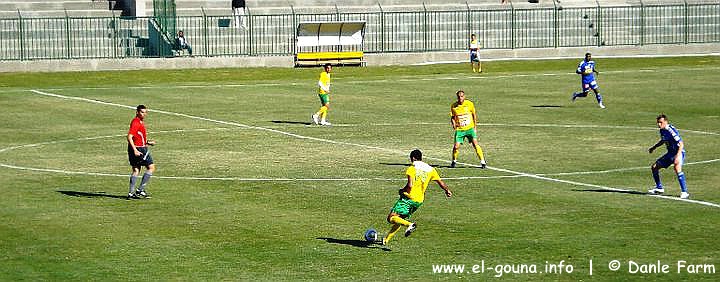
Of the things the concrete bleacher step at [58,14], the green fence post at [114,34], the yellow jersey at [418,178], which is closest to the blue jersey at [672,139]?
the yellow jersey at [418,178]

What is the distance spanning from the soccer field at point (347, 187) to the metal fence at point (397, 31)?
44.3 ft

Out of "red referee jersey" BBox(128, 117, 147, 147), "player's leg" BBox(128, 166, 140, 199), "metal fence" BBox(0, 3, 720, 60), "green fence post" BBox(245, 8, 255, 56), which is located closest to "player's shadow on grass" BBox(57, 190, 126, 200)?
"player's leg" BBox(128, 166, 140, 199)

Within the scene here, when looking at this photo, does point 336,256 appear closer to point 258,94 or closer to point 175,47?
point 258,94

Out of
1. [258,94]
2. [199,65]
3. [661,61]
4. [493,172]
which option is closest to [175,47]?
[199,65]

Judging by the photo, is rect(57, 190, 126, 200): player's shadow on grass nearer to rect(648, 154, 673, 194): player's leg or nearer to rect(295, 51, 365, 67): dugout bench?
rect(648, 154, 673, 194): player's leg

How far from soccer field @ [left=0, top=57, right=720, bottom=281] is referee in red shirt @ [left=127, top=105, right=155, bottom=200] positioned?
0.45m

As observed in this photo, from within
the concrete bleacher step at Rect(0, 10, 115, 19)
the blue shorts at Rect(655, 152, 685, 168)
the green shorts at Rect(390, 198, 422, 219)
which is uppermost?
the concrete bleacher step at Rect(0, 10, 115, 19)

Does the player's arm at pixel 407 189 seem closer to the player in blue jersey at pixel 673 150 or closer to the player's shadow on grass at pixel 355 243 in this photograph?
the player's shadow on grass at pixel 355 243

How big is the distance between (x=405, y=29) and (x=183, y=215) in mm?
50762

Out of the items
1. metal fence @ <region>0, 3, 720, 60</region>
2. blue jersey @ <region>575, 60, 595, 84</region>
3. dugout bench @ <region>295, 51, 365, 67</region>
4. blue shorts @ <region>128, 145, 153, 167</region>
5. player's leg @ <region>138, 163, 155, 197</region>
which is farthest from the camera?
dugout bench @ <region>295, 51, 365, 67</region>

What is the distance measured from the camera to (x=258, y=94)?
2126 inches

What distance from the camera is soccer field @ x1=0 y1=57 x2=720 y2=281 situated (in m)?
20.7

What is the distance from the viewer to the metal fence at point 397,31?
68188mm

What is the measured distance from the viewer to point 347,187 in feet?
94.4
